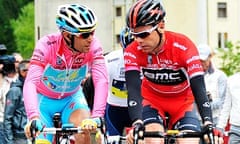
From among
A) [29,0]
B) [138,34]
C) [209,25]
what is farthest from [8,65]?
[29,0]

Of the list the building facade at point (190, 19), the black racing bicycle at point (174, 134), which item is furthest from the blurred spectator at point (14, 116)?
the building facade at point (190, 19)

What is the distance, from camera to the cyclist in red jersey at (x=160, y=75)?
8.80 meters

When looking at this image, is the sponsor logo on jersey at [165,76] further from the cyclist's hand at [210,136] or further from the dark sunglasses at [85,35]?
the cyclist's hand at [210,136]

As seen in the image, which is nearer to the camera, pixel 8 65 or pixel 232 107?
pixel 232 107

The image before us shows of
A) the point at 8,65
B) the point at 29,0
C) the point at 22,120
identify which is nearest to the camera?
the point at 22,120

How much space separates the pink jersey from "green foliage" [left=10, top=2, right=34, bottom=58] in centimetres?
10825

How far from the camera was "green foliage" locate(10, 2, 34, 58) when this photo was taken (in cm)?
11869

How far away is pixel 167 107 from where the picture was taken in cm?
953

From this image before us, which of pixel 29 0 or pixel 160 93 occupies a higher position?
pixel 160 93

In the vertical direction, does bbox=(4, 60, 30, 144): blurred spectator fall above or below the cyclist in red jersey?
below

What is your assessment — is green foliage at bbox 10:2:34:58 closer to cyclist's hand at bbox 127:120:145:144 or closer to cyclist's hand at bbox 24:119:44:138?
cyclist's hand at bbox 24:119:44:138

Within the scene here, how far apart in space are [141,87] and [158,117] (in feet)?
1.35

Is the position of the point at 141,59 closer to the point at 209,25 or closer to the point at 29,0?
the point at 209,25

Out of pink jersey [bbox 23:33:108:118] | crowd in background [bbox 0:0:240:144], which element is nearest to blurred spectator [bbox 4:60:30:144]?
crowd in background [bbox 0:0:240:144]
